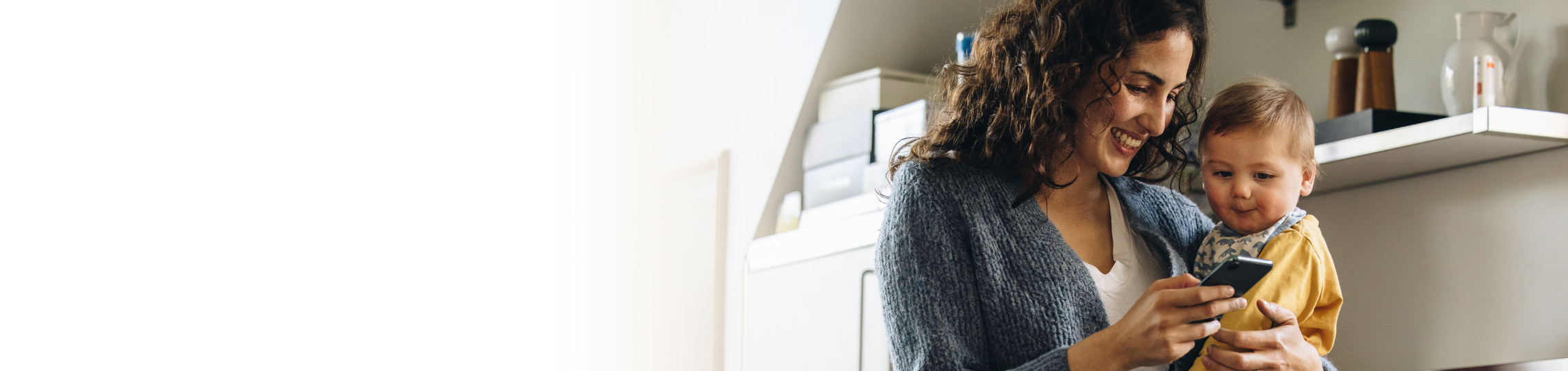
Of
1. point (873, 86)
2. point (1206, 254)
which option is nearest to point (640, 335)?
point (873, 86)

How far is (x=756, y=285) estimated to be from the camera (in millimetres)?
2107

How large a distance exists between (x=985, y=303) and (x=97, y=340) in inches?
79.8

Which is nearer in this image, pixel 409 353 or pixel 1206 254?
pixel 1206 254

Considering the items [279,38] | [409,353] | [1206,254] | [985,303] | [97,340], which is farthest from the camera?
[409,353]

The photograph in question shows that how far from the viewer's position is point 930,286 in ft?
2.98

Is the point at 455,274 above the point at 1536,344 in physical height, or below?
above

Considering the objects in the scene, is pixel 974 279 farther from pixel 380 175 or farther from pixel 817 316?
pixel 380 175

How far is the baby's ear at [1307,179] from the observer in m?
1.04

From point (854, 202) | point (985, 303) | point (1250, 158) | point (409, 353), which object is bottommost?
point (985, 303)

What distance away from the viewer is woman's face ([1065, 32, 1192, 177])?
3.06 ft

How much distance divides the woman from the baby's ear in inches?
5.5

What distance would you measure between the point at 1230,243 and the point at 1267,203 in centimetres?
5

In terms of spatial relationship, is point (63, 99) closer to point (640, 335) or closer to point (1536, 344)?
point (640, 335)

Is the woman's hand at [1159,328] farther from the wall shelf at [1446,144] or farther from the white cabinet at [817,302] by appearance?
the white cabinet at [817,302]
